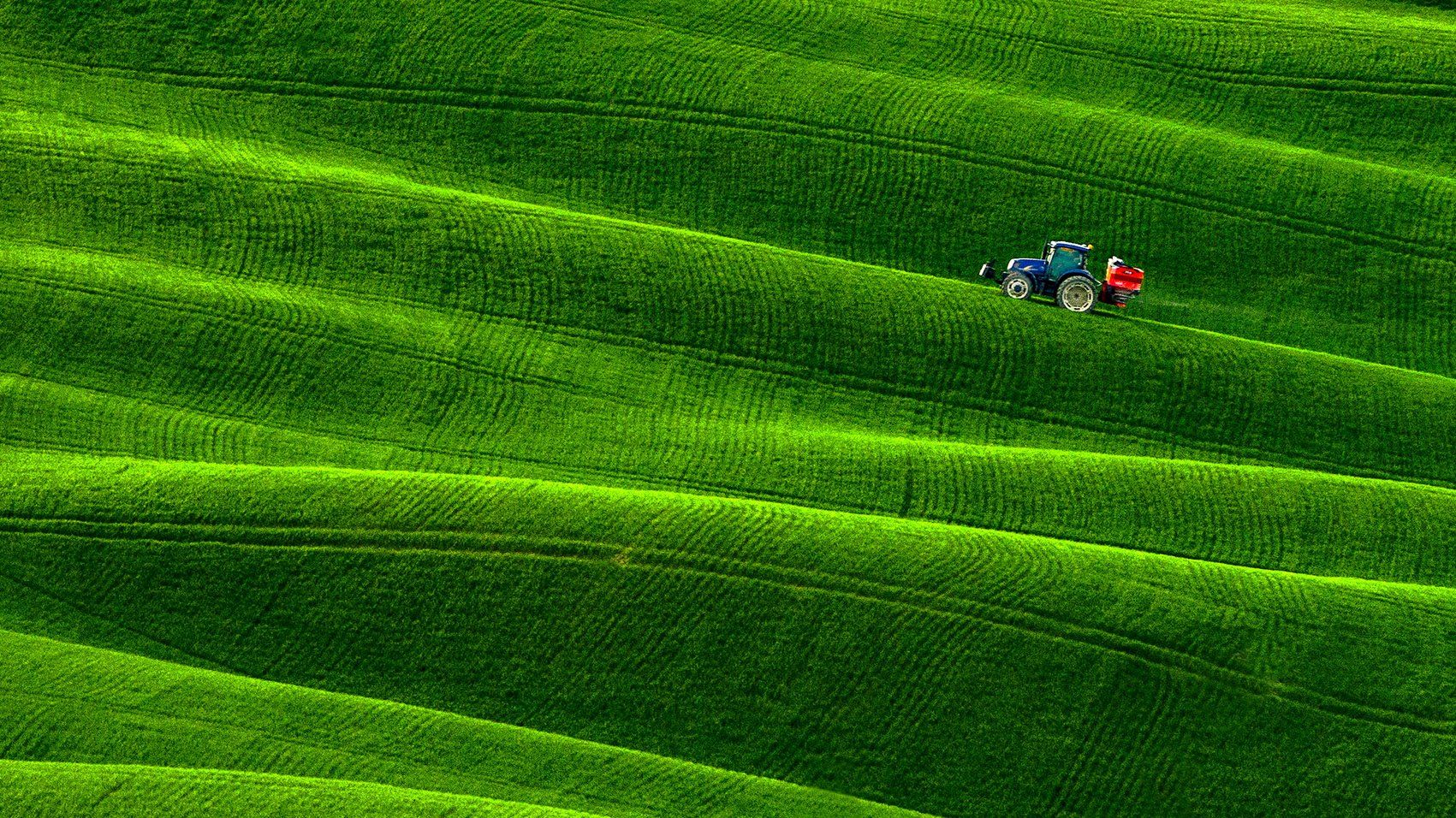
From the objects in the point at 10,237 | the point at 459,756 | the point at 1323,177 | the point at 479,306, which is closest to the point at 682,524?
the point at 459,756

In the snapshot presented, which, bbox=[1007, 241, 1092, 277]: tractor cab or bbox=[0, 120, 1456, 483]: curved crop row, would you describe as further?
bbox=[1007, 241, 1092, 277]: tractor cab

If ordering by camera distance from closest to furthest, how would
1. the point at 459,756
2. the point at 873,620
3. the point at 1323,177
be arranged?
the point at 459,756 < the point at 873,620 < the point at 1323,177

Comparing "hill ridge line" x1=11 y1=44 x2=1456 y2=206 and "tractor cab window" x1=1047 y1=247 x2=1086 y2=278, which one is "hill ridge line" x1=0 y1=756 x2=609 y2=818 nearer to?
"tractor cab window" x1=1047 y1=247 x2=1086 y2=278

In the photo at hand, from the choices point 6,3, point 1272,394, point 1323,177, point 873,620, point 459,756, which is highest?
point 6,3

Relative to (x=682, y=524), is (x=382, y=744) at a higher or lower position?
lower

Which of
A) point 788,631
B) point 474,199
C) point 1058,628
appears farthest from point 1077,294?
point 474,199

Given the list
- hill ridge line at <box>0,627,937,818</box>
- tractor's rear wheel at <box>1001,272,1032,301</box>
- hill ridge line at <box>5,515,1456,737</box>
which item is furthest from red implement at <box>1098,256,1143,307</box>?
hill ridge line at <box>0,627,937,818</box>

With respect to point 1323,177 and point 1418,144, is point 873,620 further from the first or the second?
point 1418,144
